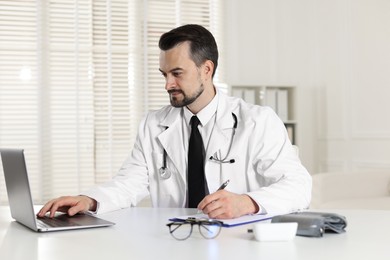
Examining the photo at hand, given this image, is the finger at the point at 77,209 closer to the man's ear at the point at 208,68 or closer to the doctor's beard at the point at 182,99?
the doctor's beard at the point at 182,99

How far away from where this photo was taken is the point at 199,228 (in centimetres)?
146

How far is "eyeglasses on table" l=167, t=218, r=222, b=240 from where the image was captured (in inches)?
56.9

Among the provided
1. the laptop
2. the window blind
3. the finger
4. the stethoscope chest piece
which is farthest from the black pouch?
the window blind

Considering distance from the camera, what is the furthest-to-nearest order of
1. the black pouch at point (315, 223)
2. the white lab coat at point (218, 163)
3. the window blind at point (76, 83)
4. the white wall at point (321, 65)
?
the window blind at point (76, 83) < the white wall at point (321, 65) < the white lab coat at point (218, 163) < the black pouch at point (315, 223)

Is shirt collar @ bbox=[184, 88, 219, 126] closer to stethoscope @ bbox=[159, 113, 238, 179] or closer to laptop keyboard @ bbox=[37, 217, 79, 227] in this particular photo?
stethoscope @ bbox=[159, 113, 238, 179]

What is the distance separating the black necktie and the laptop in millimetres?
591

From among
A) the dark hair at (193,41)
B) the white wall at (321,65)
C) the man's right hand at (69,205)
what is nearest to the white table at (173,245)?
the man's right hand at (69,205)

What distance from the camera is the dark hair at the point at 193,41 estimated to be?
8.00ft

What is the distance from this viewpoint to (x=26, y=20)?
5516 mm

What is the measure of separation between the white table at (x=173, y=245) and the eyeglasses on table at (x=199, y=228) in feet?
0.06

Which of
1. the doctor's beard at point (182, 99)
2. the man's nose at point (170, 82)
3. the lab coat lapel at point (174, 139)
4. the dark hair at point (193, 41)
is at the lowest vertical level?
the lab coat lapel at point (174, 139)

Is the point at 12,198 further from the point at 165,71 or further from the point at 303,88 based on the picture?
the point at 303,88

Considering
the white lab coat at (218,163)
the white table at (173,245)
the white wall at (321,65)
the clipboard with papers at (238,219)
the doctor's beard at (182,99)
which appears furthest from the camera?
the white wall at (321,65)

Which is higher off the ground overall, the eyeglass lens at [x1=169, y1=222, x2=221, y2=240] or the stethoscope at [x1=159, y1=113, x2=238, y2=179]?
the stethoscope at [x1=159, y1=113, x2=238, y2=179]
